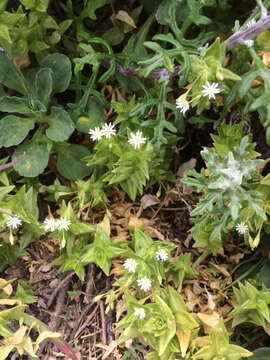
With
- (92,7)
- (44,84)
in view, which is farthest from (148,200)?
(92,7)

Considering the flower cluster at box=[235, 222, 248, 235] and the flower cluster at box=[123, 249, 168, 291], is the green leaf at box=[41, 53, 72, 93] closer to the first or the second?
the flower cluster at box=[123, 249, 168, 291]

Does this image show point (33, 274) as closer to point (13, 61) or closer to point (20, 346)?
point (20, 346)

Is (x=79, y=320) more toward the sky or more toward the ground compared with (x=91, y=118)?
more toward the ground

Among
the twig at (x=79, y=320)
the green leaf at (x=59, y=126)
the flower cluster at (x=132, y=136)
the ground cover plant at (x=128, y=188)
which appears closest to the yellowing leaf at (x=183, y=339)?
the ground cover plant at (x=128, y=188)

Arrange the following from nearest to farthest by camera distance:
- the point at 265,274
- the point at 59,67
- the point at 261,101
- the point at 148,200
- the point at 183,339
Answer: the point at 261,101
the point at 183,339
the point at 265,274
the point at 59,67
the point at 148,200

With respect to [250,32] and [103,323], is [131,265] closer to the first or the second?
[103,323]

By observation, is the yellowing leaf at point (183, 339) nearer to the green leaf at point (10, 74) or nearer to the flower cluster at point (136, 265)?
the flower cluster at point (136, 265)
